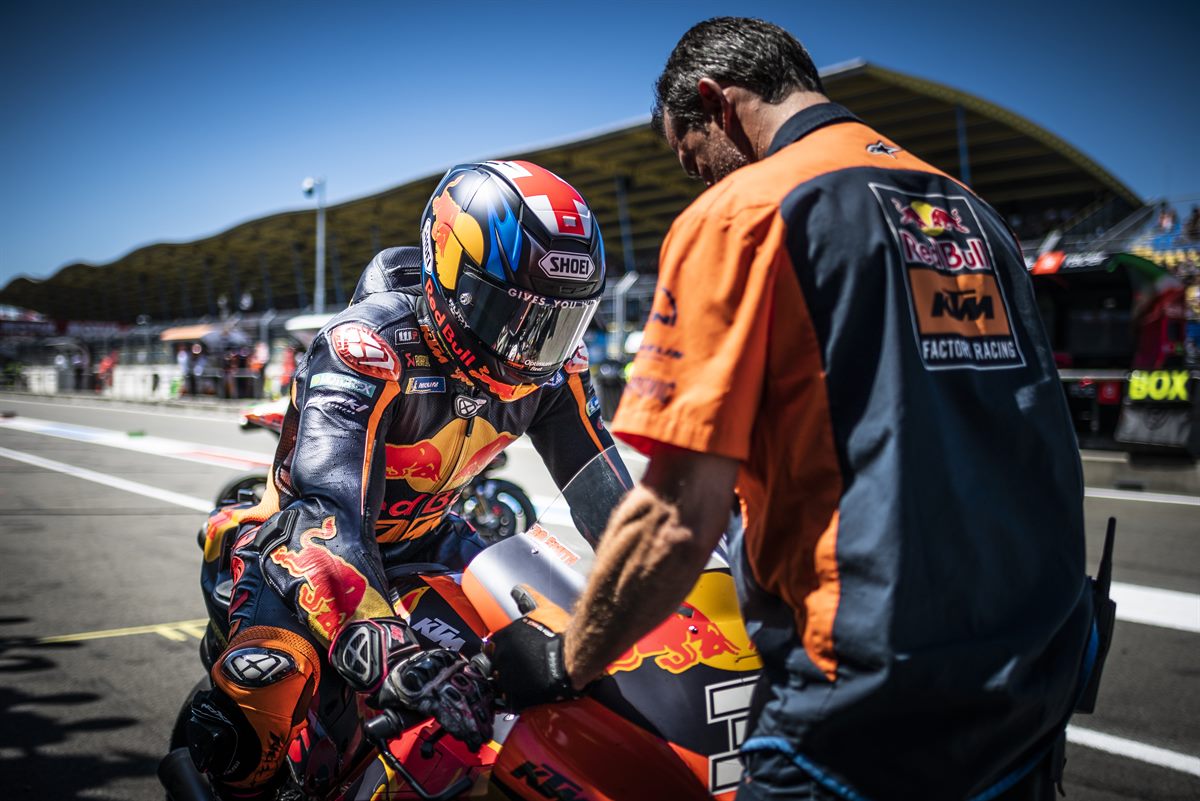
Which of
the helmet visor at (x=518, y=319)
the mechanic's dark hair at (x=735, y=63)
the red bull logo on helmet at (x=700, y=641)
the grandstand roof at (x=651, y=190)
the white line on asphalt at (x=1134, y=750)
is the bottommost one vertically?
the white line on asphalt at (x=1134, y=750)

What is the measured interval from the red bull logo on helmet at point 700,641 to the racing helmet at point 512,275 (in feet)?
3.01

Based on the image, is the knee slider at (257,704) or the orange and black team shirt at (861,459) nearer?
the orange and black team shirt at (861,459)

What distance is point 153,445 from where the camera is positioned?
1350 centimetres

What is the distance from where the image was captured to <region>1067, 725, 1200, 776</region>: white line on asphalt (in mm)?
3078

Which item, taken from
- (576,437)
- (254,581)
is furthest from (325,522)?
(576,437)

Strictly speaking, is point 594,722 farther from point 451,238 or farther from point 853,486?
point 451,238

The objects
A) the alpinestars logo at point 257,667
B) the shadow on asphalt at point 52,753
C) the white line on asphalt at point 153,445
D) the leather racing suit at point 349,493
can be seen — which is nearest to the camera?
the leather racing suit at point 349,493

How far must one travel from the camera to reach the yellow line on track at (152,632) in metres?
4.57

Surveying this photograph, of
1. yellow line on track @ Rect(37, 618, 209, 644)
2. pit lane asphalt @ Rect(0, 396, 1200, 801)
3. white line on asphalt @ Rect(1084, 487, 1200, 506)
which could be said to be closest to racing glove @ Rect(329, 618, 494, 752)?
pit lane asphalt @ Rect(0, 396, 1200, 801)

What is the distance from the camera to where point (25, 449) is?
513 inches

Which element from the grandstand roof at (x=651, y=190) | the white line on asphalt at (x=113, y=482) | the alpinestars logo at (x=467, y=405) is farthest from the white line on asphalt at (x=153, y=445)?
the grandstand roof at (x=651, y=190)

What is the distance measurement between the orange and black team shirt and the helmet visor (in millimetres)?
957

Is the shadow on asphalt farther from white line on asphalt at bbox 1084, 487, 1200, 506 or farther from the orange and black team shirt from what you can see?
white line on asphalt at bbox 1084, 487, 1200, 506

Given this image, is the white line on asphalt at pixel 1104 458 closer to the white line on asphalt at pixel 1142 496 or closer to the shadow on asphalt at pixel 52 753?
the white line on asphalt at pixel 1142 496
